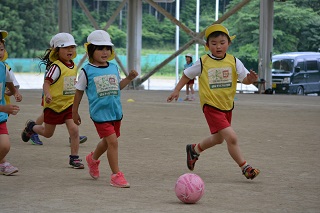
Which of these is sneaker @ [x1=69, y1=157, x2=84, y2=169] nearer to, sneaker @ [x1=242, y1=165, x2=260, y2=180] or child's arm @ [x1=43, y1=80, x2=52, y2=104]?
child's arm @ [x1=43, y1=80, x2=52, y2=104]

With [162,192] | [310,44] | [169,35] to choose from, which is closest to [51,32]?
[169,35]

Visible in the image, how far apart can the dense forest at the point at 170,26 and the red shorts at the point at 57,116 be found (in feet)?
142

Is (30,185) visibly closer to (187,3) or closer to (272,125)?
(272,125)

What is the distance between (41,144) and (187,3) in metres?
45.1

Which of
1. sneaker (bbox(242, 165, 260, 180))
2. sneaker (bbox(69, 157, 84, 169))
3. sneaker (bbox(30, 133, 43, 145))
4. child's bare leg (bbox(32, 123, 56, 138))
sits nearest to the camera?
sneaker (bbox(242, 165, 260, 180))

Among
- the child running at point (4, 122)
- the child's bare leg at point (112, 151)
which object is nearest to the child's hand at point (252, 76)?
the child's bare leg at point (112, 151)

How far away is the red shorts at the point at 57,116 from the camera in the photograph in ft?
32.7

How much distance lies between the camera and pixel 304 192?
7742 mm

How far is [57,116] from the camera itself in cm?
1000

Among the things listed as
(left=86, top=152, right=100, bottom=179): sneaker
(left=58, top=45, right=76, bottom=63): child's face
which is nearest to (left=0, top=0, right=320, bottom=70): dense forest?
(left=58, top=45, right=76, bottom=63): child's face

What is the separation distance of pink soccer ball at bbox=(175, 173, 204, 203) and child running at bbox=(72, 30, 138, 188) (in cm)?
114

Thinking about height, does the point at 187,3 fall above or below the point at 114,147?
above

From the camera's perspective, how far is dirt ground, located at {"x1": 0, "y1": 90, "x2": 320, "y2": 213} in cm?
696

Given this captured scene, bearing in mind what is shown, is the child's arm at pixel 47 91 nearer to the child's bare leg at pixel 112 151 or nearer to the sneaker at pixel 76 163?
the sneaker at pixel 76 163
